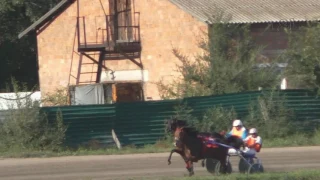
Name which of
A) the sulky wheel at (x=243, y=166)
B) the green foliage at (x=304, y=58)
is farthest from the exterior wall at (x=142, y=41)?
the sulky wheel at (x=243, y=166)

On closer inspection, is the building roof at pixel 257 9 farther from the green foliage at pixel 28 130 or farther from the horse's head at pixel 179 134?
the horse's head at pixel 179 134

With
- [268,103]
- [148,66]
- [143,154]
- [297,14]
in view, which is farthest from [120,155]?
[297,14]

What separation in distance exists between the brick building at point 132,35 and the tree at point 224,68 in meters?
2.66

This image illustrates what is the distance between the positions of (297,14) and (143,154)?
46.4 feet

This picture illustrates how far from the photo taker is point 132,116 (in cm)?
2880

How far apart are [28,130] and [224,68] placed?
27.1 feet

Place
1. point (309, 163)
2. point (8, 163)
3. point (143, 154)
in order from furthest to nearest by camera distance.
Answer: point (143, 154) → point (8, 163) → point (309, 163)

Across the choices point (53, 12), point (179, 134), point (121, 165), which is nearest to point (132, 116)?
point (121, 165)

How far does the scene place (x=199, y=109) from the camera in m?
29.4

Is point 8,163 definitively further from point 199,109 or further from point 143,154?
point 199,109

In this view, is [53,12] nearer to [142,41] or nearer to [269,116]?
[142,41]

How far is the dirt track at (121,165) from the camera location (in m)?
21.0

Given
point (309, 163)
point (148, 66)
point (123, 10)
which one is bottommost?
point (309, 163)

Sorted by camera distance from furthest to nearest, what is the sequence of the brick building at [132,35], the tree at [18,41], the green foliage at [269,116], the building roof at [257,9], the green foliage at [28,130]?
the tree at [18,41], the brick building at [132,35], the building roof at [257,9], the green foliage at [269,116], the green foliage at [28,130]
